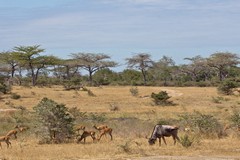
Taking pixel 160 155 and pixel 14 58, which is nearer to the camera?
pixel 160 155

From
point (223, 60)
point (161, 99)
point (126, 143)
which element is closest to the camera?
point (126, 143)

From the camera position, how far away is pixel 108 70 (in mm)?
114125

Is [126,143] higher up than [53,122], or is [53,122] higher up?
[53,122]

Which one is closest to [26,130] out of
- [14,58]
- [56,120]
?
[56,120]

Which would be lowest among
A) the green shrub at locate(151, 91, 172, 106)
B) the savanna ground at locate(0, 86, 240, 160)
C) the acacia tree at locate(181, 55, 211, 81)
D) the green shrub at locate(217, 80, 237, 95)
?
the savanna ground at locate(0, 86, 240, 160)

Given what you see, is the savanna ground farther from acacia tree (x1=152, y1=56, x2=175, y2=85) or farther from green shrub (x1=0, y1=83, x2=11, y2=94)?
acacia tree (x1=152, y1=56, x2=175, y2=85)

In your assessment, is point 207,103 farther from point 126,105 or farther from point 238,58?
point 238,58

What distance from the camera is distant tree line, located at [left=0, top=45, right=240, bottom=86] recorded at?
83875mm

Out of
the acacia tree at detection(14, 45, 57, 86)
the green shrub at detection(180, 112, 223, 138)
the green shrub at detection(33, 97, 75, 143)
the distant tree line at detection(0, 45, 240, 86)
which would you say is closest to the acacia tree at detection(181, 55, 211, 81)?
the distant tree line at detection(0, 45, 240, 86)

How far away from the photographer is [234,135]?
84.5 feet

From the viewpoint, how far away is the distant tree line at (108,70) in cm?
8388

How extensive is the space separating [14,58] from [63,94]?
989 inches

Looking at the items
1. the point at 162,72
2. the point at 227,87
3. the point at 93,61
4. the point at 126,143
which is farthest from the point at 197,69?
the point at 126,143

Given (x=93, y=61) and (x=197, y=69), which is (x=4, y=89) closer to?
(x=93, y=61)
